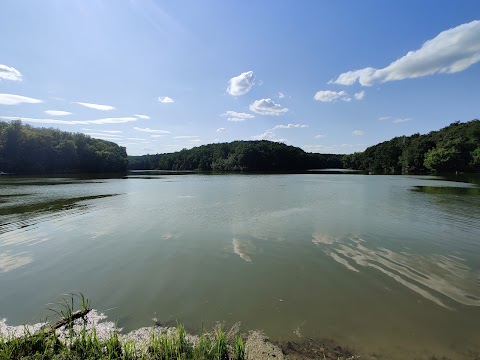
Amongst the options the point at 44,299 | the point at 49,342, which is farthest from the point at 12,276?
the point at 49,342

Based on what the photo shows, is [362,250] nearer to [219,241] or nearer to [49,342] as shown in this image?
[219,241]

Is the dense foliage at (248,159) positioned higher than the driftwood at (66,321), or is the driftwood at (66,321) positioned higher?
the dense foliage at (248,159)

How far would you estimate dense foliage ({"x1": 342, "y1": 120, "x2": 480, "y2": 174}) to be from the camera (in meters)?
79.1

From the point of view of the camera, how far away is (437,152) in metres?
81.2

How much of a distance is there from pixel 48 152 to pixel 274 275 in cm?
10927

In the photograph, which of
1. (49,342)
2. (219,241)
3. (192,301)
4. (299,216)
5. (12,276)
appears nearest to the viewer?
(49,342)

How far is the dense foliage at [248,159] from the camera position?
142 m

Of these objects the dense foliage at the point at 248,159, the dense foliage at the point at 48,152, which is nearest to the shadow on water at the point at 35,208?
the dense foliage at the point at 48,152

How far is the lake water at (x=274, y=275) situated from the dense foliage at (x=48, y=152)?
90.9 meters

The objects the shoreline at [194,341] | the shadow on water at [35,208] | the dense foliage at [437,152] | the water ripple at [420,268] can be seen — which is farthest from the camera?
the dense foliage at [437,152]

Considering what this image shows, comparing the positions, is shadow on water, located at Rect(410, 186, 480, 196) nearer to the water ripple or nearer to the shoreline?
the water ripple

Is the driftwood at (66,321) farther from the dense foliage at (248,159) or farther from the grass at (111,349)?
the dense foliage at (248,159)

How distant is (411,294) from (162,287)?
20.5ft

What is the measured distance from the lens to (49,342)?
4262 mm
